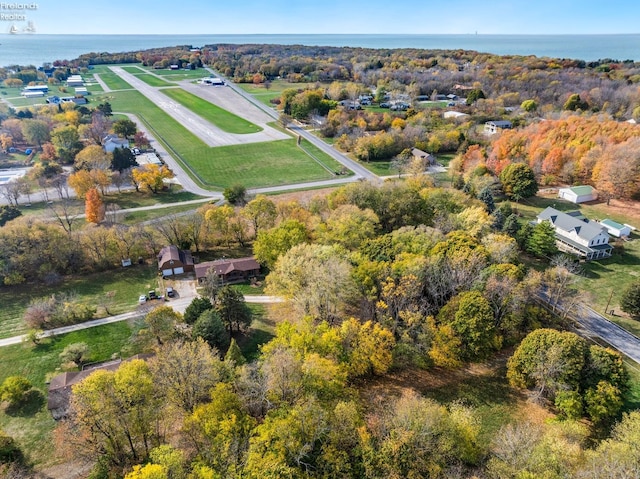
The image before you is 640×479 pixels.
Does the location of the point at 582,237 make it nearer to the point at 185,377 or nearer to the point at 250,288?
the point at 250,288

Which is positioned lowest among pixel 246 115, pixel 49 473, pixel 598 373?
pixel 49 473

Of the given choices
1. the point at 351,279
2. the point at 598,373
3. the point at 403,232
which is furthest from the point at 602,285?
the point at 351,279

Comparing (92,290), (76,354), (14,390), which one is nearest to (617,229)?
(76,354)

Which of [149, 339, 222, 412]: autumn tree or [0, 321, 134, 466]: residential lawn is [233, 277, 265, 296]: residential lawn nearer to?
[0, 321, 134, 466]: residential lawn

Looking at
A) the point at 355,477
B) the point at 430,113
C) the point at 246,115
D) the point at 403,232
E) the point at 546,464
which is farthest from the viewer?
the point at 246,115

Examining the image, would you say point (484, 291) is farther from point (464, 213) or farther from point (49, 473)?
point (49, 473)
